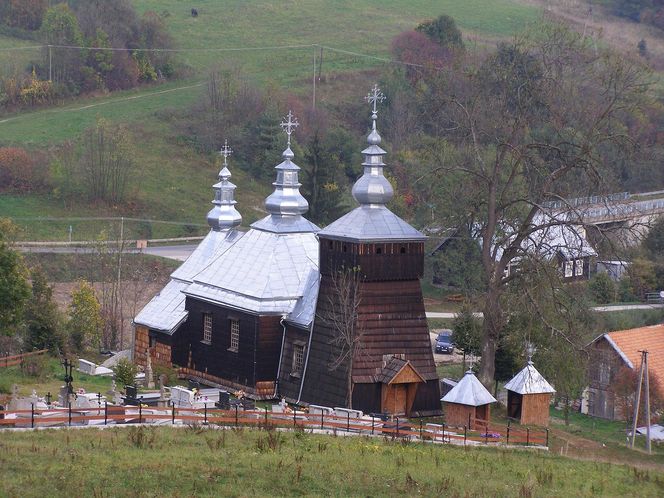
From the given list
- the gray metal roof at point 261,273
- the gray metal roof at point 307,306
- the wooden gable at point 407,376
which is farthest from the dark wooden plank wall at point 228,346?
the wooden gable at point 407,376

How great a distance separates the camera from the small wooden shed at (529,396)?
43312 mm

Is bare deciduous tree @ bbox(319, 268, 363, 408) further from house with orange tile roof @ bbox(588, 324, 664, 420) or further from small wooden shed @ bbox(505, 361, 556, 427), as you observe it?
house with orange tile roof @ bbox(588, 324, 664, 420)

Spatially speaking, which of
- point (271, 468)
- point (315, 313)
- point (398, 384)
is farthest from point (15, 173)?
point (271, 468)

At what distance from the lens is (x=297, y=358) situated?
44094mm

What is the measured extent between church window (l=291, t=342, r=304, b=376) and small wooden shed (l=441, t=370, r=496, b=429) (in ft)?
16.6

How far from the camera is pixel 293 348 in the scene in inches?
1742

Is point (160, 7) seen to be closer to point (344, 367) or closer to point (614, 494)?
point (344, 367)

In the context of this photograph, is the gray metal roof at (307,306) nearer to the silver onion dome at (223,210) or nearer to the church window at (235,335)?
the church window at (235,335)

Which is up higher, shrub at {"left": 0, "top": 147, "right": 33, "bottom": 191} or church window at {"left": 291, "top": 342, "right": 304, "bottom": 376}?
shrub at {"left": 0, "top": 147, "right": 33, "bottom": 191}

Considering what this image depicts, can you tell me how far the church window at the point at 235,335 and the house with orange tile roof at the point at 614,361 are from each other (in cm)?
1319

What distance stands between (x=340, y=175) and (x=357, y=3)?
4578cm

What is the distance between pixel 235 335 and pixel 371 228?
20.9ft

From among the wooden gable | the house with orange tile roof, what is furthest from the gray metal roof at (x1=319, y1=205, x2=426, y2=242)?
the house with orange tile roof

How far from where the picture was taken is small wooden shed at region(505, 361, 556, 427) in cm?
4331
